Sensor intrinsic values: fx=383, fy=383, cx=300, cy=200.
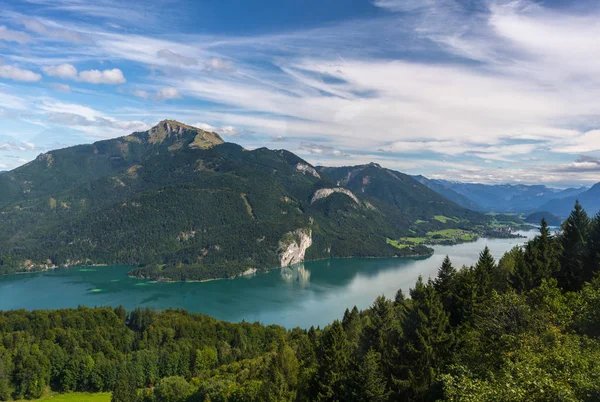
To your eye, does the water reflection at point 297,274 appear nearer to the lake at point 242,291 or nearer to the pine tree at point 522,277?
the lake at point 242,291

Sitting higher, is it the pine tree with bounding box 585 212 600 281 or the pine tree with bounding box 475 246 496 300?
the pine tree with bounding box 585 212 600 281

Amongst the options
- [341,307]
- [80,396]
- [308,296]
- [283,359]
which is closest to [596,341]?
[283,359]

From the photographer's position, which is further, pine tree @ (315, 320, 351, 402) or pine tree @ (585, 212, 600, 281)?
pine tree @ (585, 212, 600, 281)

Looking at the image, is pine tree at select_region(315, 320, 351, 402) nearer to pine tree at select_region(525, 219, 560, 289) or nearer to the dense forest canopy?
the dense forest canopy

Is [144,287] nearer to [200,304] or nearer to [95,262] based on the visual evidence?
[200,304]

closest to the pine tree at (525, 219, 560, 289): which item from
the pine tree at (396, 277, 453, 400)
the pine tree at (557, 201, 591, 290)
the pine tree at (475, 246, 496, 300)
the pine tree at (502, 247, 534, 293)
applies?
the pine tree at (502, 247, 534, 293)

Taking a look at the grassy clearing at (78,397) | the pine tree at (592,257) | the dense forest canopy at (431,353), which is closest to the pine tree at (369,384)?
the dense forest canopy at (431,353)
